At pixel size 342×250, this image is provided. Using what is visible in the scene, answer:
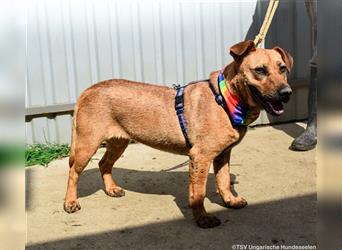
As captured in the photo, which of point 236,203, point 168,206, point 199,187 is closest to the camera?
point 199,187

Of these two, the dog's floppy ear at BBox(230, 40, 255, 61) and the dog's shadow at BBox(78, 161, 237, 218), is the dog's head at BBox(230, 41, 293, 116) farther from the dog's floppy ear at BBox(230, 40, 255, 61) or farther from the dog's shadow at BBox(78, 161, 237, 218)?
the dog's shadow at BBox(78, 161, 237, 218)

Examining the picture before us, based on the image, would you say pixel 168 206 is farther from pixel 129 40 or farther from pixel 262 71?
pixel 129 40

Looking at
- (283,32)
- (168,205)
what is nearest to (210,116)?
(168,205)

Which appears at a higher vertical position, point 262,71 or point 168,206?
point 262,71

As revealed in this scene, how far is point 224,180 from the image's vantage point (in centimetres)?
473

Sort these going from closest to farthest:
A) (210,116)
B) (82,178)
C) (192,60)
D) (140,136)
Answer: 1. (210,116)
2. (140,136)
3. (82,178)
4. (192,60)

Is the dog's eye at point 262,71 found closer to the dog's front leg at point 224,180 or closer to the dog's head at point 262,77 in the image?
the dog's head at point 262,77

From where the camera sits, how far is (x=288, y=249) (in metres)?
3.92

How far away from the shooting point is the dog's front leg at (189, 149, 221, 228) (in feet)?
13.9

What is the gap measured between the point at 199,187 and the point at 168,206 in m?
0.70

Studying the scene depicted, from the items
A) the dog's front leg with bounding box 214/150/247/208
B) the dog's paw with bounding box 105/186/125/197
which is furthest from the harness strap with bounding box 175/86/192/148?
the dog's paw with bounding box 105/186/125/197

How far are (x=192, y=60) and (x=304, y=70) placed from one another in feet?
6.09

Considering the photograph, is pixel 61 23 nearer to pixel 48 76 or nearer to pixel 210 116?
pixel 48 76

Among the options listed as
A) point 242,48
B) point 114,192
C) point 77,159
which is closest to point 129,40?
point 114,192
